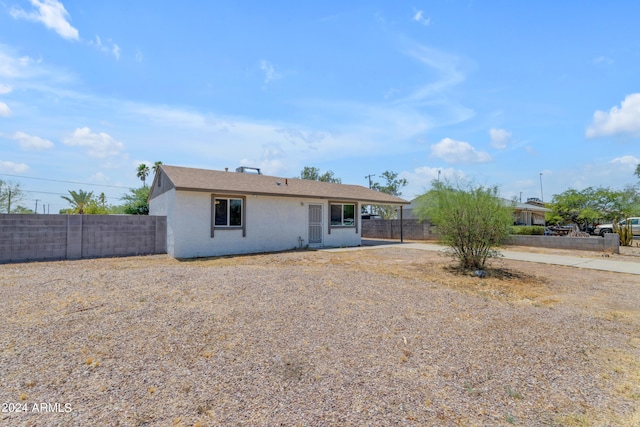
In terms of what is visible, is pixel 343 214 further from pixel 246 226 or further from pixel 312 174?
pixel 312 174

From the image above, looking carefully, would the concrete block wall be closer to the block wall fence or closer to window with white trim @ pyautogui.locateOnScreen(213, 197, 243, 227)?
the block wall fence

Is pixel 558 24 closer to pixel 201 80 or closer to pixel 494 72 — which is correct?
pixel 494 72

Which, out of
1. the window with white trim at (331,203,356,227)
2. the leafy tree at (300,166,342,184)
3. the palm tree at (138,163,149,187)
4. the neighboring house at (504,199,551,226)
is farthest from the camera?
the leafy tree at (300,166,342,184)

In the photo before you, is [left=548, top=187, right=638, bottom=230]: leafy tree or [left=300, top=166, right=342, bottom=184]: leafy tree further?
[left=300, top=166, right=342, bottom=184]: leafy tree

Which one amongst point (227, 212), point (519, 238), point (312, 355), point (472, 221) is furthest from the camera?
point (519, 238)

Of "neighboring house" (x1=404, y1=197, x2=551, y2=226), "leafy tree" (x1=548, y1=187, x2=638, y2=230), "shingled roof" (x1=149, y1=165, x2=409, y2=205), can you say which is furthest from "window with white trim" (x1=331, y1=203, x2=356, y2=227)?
"leafy tree" (x1=548, y1=187, x2=638, y2=230)

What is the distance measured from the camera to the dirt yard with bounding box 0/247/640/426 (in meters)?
2.50

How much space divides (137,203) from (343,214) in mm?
14649

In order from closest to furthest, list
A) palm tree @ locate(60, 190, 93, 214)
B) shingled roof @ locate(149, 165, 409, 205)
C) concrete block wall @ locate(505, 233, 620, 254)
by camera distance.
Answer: shingled roof @ locate(149, 165, 409, 205) < concrete block wall @ locate(505, 233, 620, 254) < palm tree @ locate(60, 190, 93, 214)

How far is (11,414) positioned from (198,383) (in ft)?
4.40

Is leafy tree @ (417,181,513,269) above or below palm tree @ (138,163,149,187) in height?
below

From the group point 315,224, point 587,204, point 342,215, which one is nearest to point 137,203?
point 315,224

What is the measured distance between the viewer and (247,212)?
42.6 ft

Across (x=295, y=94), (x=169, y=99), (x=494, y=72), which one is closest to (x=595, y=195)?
(x=494, y=72)
